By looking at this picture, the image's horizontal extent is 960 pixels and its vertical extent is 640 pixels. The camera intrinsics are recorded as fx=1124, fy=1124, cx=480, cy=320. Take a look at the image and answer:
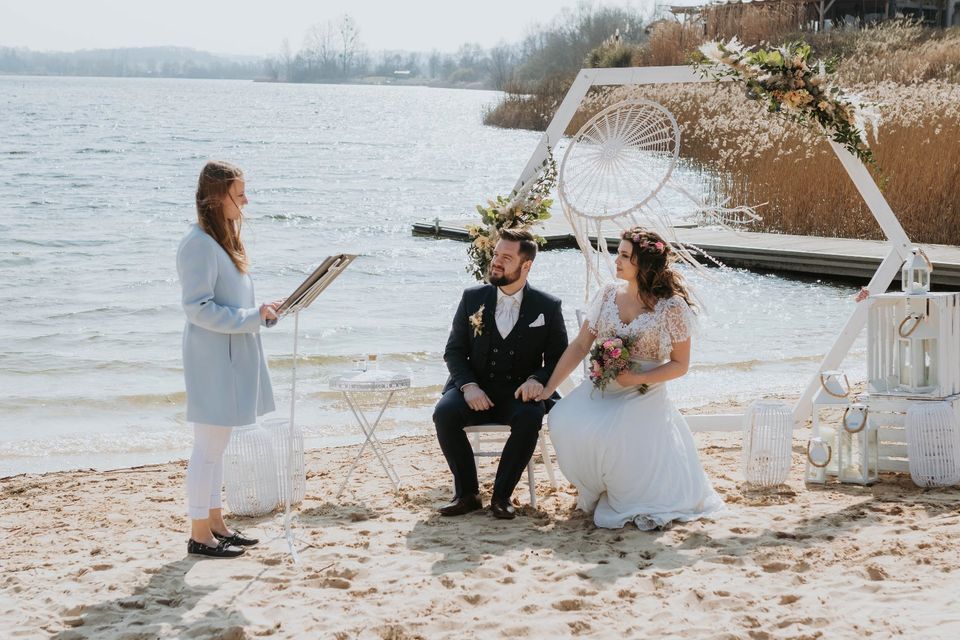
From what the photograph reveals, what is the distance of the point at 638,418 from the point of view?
193 inches

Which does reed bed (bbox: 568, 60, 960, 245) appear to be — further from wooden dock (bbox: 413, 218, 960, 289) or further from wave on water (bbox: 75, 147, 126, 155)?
wave on water (bbox: 75, 147, 126, 155)

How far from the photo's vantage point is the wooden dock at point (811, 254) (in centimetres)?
1250

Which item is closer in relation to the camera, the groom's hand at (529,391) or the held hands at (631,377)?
the held hands at (631,377)

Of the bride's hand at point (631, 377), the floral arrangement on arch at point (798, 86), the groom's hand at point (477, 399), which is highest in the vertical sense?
the floral arrangement on arch at point (798, 86)

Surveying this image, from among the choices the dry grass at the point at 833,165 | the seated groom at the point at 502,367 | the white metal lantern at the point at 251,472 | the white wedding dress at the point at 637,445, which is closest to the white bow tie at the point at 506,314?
the seated groom at the point at 502,367

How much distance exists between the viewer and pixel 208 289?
4137 mm

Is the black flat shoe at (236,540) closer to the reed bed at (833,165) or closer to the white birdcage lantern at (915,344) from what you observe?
the white birdcage lantern at (915,344)

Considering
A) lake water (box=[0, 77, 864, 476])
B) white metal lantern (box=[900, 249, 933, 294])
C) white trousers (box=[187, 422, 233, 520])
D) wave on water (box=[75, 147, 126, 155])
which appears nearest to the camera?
white trousers (box=[187, 422, 233, 520])

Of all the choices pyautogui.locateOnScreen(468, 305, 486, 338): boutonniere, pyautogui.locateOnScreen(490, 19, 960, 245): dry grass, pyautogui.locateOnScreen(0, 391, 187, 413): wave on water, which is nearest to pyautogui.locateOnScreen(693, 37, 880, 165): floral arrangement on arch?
pyautogui.locateOnScreen(468, 305, 486, 338): boutonniere

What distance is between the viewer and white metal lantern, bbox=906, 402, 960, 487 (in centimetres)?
520

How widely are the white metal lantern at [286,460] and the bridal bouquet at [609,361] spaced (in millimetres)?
1416

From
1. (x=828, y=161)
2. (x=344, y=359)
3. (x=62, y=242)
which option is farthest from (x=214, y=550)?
(x=62, y=242)

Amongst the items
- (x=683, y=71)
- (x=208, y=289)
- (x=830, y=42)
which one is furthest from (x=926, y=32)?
(x=208, y=289)

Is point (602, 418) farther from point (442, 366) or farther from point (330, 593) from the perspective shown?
point (442, 366)
